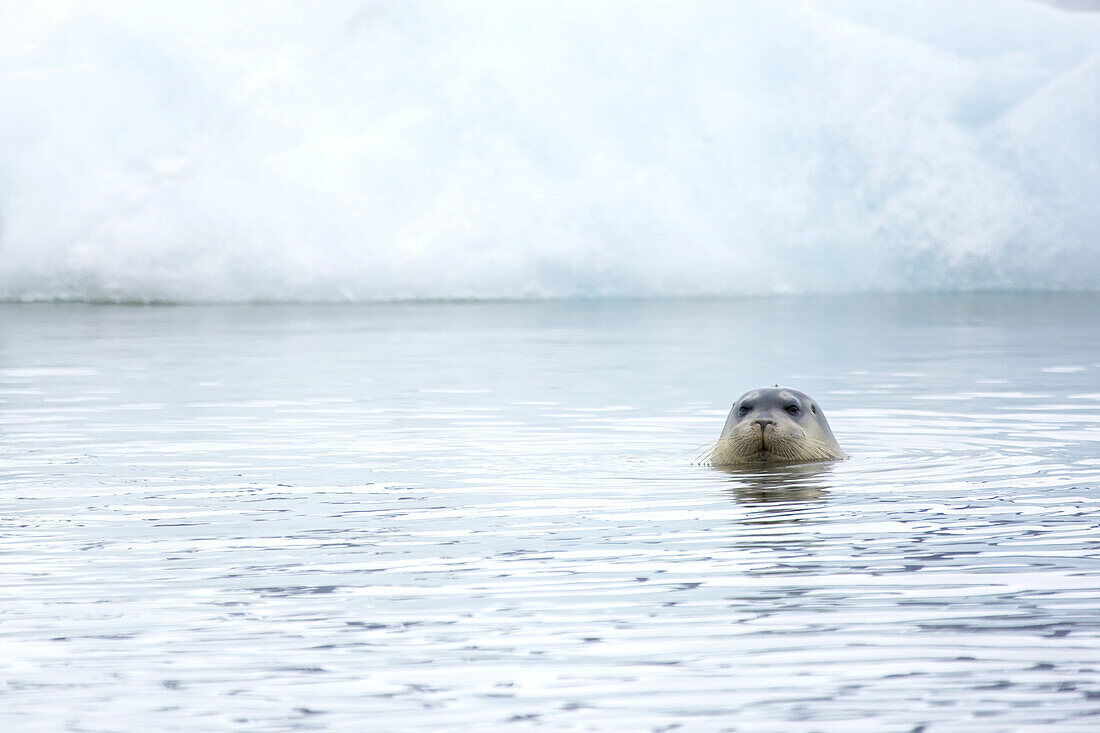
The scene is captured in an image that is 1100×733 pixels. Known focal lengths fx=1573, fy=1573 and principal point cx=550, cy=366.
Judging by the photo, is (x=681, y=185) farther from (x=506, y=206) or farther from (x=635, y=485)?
(x=635, y=485)

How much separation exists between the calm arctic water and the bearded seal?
260 mm

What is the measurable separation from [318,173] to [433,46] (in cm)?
366

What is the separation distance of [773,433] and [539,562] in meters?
3.02

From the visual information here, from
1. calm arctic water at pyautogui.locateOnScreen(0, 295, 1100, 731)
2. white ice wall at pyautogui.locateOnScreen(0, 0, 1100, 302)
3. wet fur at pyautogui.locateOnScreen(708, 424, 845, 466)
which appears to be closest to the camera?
calm arctic water at pyautogui.locateOnScreen(0, 295, 1100, 731)

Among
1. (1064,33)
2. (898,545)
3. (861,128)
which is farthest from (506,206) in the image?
(898,545)

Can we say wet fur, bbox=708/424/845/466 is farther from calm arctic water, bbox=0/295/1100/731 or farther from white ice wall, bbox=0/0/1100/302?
white ice wall, bbox=0/0/1100/302

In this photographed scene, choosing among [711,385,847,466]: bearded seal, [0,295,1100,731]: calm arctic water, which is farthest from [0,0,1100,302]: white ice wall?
[711,385,847,466]: bearded seal

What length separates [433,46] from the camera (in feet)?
99.9

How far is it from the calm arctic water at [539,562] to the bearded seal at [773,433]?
0.26 meters

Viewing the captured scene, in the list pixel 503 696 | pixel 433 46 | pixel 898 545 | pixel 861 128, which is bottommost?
pixel 503 696

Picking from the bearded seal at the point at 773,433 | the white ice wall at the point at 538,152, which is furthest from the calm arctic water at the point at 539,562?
the white ice wall at the point at 538,152

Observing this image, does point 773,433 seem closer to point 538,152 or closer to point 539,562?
point 539,562

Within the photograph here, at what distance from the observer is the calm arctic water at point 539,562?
3.49 m

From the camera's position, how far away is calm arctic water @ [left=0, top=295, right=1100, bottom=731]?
138 inches
